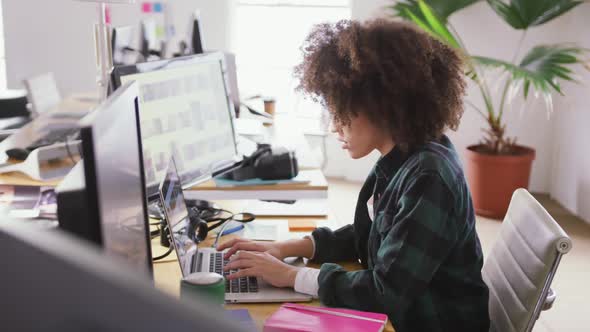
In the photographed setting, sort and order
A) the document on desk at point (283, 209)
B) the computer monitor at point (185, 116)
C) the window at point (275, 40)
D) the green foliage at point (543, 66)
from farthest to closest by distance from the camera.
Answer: the window at point (275, 40) < the green foliage at point (543, 66) < the document on desk at point (283, 209) < the computer monitor at point (185, 116)

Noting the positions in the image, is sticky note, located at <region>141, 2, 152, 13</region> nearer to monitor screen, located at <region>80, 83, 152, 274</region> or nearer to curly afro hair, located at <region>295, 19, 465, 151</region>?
curly afro hair, located at <region>295, 19, 465, 151</region>

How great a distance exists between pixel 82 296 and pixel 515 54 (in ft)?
15.4

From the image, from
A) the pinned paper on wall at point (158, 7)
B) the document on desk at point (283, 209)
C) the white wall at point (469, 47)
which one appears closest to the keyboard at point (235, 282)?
the document on desk at point (283, 209)

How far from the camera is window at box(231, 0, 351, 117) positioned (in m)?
5.21

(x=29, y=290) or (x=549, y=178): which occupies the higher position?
(x=29, y=290)

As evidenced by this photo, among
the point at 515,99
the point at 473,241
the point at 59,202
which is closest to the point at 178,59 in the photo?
the point at 473,241

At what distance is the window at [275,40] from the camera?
5211 millimetres

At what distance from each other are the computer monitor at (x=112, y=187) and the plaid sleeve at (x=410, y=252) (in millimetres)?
447

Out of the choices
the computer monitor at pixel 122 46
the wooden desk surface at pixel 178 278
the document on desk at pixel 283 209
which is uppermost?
the computer monitor at pixel 122 46

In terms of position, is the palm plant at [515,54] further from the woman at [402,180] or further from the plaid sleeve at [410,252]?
the plaid sleeve at [410,252]

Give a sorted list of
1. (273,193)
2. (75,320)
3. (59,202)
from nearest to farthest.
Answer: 1. (75,320)
2. (59,202)
3. (273,193)

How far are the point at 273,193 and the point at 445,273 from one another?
90 centimetres

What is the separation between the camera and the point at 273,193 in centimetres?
233

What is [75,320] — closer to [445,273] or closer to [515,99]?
[445,273]
